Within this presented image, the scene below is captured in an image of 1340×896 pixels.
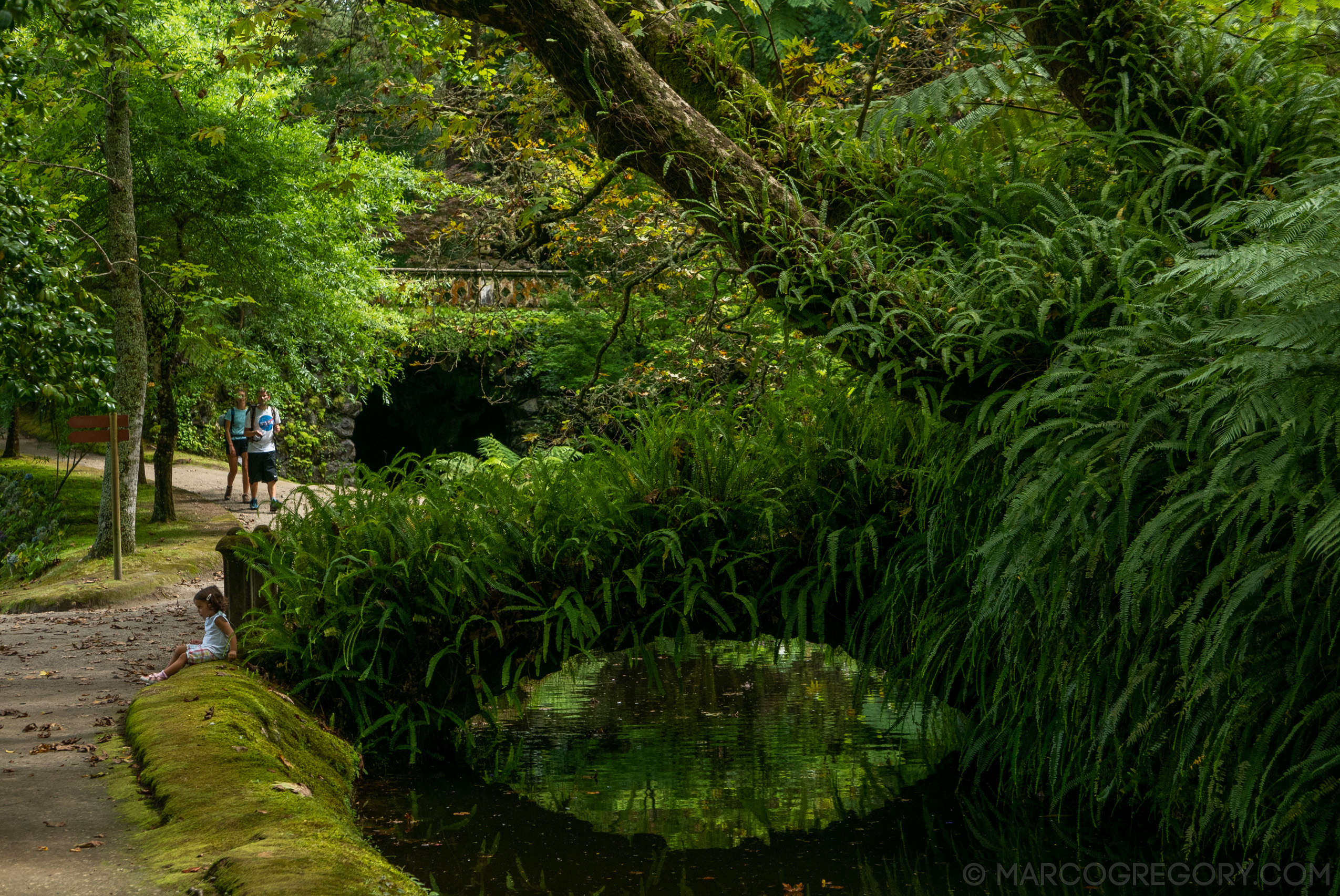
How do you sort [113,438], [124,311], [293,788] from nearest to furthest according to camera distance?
1. [293,788]
2. [113,438]
3. [124,311]

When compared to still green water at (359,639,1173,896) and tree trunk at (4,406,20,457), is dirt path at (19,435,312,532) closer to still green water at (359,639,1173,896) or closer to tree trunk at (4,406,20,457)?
tree trunk at (4,406,20,457)

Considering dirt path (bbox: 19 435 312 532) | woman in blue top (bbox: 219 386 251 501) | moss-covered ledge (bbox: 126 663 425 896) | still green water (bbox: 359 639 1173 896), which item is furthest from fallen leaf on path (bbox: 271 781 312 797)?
woman in blue top (bbox: 219 386 251 501)

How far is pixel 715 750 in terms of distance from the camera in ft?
19.0

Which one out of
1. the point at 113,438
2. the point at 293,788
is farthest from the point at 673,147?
the point at 113,438

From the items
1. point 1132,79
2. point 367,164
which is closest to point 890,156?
point 1132,79

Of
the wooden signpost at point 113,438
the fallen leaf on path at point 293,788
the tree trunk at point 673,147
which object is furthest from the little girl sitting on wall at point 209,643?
the wooden signpost at point 113,438

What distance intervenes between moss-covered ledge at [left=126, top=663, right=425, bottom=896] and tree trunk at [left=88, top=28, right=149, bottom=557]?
7874mm

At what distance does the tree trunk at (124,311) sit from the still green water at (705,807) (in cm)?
776

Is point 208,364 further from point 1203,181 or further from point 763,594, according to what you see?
point 1203,181

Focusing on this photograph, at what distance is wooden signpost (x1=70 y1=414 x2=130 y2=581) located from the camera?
449 inches

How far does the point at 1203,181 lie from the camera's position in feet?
14.4

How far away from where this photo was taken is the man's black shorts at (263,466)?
1505 centimetres

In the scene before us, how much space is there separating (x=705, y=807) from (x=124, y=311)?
34.4ft

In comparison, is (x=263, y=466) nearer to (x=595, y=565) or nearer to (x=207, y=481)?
(x=207, y=481)
